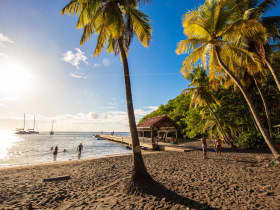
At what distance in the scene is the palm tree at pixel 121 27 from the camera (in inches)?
242

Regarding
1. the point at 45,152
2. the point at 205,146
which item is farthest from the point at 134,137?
the point at 45,152

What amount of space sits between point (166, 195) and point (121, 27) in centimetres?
702

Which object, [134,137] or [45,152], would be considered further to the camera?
[45,152]

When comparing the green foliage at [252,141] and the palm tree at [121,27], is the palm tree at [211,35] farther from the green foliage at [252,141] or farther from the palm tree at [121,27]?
the green foliage at [252,141]

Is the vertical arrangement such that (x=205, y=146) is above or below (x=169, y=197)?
above

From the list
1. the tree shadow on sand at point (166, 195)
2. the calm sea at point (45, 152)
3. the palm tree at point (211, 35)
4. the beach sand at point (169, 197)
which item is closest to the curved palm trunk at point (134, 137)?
the tree shadow on sand at point (166, 195)

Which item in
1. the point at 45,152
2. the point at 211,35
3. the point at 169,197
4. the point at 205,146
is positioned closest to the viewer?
the point at 169,197

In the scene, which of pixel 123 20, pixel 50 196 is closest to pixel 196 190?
pixel 50 196

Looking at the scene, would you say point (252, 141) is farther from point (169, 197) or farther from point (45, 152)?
point (45, 152)

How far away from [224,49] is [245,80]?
28.9 feet

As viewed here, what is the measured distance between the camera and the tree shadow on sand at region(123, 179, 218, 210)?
175 inches

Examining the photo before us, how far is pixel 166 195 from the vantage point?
5230 mm

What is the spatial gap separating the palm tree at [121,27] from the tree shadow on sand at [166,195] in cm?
30

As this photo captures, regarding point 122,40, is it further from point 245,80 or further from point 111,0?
point 245,80
